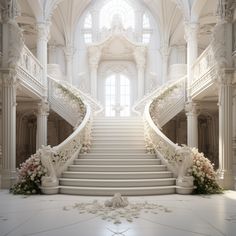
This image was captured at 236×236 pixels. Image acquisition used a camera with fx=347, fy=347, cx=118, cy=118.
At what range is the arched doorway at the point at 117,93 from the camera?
20845mm

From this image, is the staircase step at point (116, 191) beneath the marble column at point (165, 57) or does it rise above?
beneath

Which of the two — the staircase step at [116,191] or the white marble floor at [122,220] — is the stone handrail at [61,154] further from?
the white marble floor at [122,220]

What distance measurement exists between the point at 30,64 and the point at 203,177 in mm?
7858

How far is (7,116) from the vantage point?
1054cm

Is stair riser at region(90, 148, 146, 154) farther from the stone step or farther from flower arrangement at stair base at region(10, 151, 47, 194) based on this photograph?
flower arrangement at stair base at region(10, 151, 47, 194)

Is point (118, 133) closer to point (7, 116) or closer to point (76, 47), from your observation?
point (7, 116)

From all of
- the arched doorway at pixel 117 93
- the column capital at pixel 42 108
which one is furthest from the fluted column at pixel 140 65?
the column capital at pixel 42 108

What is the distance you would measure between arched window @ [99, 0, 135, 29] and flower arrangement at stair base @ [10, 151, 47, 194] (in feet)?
46.1

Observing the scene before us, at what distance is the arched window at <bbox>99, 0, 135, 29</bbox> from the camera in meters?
21.4

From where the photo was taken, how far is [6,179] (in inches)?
400

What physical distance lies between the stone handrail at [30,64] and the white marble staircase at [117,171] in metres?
3.44

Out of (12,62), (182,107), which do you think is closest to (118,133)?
(182,107)

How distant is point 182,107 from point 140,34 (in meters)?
7.59

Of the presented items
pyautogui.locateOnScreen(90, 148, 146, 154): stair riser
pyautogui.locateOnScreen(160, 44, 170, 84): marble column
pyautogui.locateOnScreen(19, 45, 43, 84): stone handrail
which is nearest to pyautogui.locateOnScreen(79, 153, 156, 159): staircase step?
pyautogui.locateOnScreen(90, 148, 146, 154): stair riser
